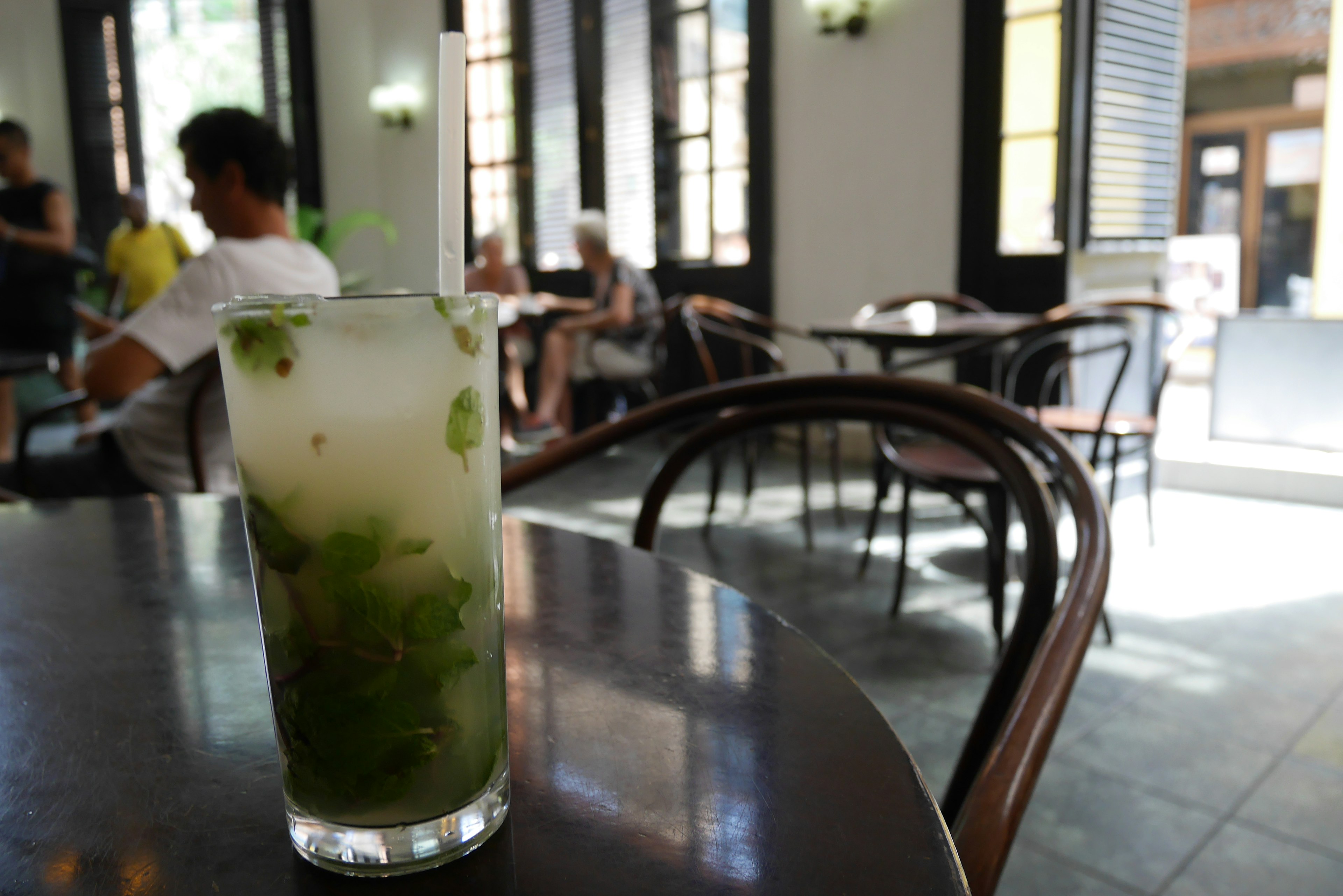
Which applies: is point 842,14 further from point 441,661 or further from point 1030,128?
point 441,661

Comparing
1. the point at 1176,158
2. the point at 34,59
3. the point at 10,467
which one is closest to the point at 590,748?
the point at 10,467

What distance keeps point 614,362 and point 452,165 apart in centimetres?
458

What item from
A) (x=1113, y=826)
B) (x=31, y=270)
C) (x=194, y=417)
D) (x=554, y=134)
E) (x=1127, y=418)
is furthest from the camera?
(x=554, y=134)

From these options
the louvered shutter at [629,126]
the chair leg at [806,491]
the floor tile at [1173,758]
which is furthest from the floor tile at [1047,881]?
the louvered shutter at [629,126]

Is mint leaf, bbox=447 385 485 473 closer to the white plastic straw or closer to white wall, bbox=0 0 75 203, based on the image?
the white plastic straw

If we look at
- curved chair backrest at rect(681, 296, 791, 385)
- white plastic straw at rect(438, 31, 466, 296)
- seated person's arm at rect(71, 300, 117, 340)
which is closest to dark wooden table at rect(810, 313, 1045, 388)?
curved chair backrest at rect(681, 296, 791, 385)

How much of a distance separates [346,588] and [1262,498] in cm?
429

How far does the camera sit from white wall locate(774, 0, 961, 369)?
4.33 metres

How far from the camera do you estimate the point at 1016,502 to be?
77 centimetres

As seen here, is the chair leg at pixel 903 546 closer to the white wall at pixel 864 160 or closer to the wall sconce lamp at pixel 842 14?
the white wall at pixel 864 160

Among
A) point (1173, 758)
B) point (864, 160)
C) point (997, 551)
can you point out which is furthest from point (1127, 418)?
point (864, 160)

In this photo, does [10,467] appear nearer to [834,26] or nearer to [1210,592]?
[1210,592]

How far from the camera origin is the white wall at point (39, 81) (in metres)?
7.82

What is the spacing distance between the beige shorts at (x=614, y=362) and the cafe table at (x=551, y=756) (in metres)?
4.32
